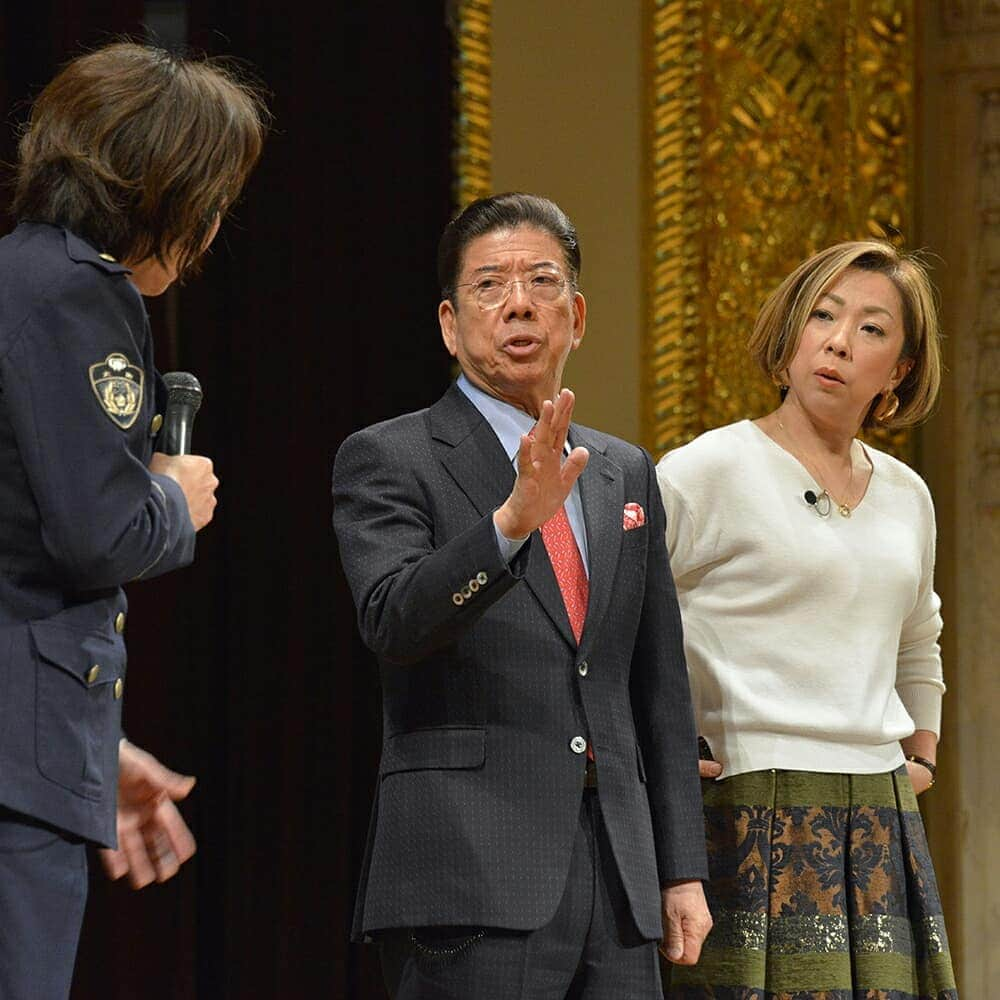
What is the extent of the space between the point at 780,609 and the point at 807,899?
1.34 feet

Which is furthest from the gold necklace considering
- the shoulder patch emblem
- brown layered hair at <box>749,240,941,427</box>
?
the shoulder patch emblem

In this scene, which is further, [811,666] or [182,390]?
[811,666]

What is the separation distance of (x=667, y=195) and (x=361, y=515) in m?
2.53

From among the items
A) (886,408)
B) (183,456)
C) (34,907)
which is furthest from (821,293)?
(34,907)

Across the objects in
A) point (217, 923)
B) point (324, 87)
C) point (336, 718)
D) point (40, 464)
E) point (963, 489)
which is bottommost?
point (217, 923)

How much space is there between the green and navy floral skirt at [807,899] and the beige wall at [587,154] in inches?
75.3

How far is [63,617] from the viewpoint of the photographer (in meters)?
1.70

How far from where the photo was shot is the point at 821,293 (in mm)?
2906

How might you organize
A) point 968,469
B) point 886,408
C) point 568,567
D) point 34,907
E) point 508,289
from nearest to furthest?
point 34,907
point 568,567
point 508,289
point 886,408
point 968,469

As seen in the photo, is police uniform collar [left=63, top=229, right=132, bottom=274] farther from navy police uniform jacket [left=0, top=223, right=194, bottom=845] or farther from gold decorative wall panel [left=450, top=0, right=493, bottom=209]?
gold decorative wall panel [left=450, top=0, right=493, bottom=209]

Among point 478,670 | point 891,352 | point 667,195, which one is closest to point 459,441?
point 478,670

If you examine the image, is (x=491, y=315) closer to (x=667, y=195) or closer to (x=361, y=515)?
(x=361, y=515)

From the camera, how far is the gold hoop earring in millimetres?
3021

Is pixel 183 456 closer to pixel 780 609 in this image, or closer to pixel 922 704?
pixel 780 609
